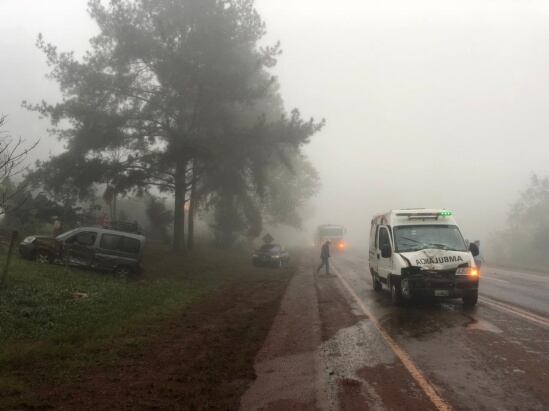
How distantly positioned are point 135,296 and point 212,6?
1614 centimetres

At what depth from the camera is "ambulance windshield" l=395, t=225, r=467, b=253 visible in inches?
506

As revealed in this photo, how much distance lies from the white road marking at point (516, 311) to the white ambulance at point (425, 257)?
699 mm

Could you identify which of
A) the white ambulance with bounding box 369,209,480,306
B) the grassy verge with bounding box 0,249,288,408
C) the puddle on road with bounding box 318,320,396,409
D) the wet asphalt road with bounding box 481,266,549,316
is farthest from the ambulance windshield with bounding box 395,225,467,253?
the grassy verge with bounding box 0,249,288,408

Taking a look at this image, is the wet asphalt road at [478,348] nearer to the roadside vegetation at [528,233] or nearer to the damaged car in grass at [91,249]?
the damaged car in grass at [91,249]

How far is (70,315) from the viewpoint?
1007 centimetres

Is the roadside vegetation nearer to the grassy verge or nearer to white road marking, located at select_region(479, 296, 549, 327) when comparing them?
white road marking, located at select_region(479, 296, 549, 327)

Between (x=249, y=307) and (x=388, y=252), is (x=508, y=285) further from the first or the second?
(x=249, y=307)

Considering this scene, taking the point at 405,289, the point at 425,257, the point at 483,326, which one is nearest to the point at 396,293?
the point at 405,289

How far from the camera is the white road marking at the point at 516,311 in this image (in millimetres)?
10273

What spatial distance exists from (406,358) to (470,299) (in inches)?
225

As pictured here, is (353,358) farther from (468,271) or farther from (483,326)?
(468,271)

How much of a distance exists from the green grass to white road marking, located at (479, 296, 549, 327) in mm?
7648

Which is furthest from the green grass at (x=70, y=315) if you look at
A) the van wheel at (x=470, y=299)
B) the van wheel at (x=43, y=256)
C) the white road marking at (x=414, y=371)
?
the van wheel at (x=470, y=299)

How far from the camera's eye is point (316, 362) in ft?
23.9
